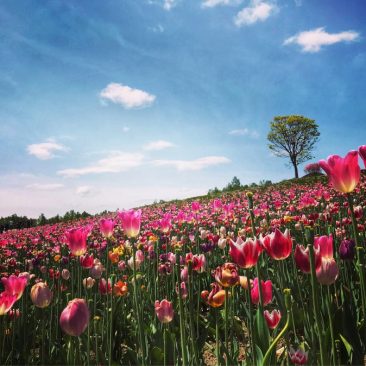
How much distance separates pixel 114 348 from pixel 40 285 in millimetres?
1211

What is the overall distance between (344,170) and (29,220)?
27.1 m

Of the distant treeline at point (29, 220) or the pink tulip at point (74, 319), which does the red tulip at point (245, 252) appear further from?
the distant treeline at point (29, 220)

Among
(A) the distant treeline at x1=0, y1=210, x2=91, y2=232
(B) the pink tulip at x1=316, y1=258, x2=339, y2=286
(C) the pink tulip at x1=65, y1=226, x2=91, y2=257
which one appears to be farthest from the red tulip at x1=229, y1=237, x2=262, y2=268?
(A) the distant treeline at x1=0, y1=210, x2=91, y2=232

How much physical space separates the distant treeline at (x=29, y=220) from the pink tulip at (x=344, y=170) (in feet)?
75.3

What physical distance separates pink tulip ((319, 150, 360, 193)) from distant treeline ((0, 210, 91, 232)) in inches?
A: 904

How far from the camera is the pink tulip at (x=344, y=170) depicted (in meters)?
1.60

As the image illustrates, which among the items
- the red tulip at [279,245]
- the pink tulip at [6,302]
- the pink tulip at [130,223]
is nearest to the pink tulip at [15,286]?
the pink tulip at [6,302]

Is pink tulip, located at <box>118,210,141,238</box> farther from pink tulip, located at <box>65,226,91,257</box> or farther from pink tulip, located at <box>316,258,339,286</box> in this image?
pink tulip, located at <box>316,258,339,286</box>

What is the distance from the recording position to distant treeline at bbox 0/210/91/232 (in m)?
23.4

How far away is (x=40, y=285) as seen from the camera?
207 cm

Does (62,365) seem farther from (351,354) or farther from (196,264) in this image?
(351,354)

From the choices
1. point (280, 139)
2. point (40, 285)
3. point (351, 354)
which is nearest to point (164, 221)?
point (40, 285)

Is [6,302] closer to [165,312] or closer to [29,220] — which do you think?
[165,312]

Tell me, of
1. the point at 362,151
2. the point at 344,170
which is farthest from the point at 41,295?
the point at 362,151
